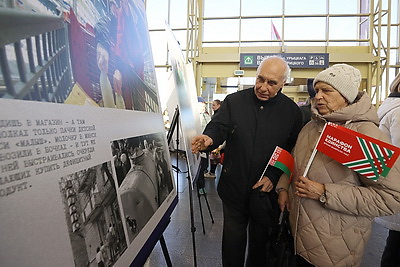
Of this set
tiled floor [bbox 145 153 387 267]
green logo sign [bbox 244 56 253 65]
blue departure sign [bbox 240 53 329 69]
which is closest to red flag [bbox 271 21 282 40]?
blue departure sign [bbox 240 53 329 69]

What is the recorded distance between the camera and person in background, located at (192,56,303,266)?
141cm

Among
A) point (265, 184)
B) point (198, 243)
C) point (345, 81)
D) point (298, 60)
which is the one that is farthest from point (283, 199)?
point (298, 60)

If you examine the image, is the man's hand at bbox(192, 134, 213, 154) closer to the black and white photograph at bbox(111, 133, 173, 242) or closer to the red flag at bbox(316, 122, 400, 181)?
the black and white photograph at bbox(111, 133, 173, 242)

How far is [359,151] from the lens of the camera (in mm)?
917

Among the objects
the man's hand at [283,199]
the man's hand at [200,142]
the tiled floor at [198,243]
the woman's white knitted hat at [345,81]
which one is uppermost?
the woman's white knitted hat at [345,81]

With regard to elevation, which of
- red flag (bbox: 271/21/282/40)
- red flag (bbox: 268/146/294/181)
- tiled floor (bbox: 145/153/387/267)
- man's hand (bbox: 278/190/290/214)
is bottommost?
tiled floor (bbox: 145/153/387/267)

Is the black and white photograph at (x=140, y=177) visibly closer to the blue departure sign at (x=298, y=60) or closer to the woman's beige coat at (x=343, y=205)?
the woman's beige coat at (x=343, y=205)

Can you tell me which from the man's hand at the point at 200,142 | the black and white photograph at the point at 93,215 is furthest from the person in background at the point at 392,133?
the black and white photograph at the point at 93,215

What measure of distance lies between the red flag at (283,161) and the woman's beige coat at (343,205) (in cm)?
14

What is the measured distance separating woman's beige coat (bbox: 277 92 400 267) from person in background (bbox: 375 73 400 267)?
44cm

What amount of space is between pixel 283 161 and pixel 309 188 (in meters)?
0.27

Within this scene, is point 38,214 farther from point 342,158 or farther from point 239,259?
point 239,259

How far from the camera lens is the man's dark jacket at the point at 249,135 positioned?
1429 millimetres

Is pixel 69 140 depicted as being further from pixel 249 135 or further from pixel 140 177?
pixel 249 135
